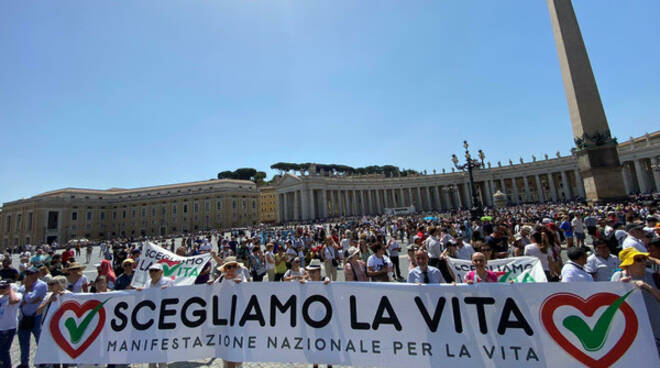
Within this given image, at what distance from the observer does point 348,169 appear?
11731cm

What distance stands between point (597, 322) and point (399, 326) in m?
1.84

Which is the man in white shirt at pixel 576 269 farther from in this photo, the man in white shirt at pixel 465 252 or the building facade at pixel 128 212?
the building facade at pixel 128 212

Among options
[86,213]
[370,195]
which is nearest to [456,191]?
[370,195]

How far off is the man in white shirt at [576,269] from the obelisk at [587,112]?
18809 mm

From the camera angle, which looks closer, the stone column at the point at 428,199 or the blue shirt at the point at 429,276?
the blue shirt at the point at 429,276

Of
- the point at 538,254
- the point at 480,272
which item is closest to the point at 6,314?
the point at 480,272

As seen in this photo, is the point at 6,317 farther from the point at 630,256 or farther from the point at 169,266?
the point at 630,256

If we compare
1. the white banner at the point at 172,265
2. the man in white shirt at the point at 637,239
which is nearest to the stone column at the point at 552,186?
the man in white shirt at the point at 637,239

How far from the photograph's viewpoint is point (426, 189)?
75.2m

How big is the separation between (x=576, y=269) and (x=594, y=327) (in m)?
0.87

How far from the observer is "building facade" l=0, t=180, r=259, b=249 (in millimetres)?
72375

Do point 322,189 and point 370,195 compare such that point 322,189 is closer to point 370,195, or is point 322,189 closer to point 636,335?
point 370,195

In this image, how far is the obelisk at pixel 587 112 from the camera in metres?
17.6

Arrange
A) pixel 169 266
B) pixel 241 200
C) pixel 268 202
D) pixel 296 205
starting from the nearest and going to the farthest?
pixel 169 266, pixel 296 205, pixel 241 200, pixel 268 202
